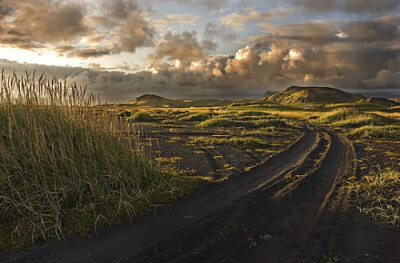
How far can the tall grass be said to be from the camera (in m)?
5.52

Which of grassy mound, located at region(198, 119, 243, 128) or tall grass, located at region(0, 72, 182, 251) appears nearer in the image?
tall grass, located at region(0, 72, 182, 251)

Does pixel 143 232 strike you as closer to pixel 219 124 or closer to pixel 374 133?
pixel 374 133

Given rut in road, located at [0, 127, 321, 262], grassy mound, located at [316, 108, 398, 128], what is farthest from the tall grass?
grassy mound, located at [316, 108, 398, 128]

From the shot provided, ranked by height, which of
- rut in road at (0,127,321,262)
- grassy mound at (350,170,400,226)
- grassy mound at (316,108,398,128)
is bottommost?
rut in road at (0,127,321,262)

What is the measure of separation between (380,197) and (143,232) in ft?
19.9

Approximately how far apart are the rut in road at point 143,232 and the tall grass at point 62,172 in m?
0.32

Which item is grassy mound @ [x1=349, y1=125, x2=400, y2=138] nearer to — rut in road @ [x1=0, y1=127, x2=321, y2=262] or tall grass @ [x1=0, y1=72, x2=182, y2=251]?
rut in road @ [x1=0, y1=127, x2=321, y2=262]

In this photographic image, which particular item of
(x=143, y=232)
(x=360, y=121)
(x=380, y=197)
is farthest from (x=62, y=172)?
(x=360, y=121)

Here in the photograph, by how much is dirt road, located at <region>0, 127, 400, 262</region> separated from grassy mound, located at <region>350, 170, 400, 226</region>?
1.13 feet

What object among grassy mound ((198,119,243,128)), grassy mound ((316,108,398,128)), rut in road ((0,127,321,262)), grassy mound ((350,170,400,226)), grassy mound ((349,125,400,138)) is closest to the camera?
rut in road ((0,127,321,262))

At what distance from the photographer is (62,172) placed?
6.32 m

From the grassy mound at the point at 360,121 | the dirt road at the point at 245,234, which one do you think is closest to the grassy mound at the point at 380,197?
the dirt road at the point at 245,234

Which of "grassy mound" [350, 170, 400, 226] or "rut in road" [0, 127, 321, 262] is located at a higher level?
"grassy mound" [350, 170, 400, 226]

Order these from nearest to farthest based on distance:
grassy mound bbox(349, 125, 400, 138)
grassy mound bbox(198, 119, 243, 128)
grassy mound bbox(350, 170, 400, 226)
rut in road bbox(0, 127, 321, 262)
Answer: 1. rut in road bbox(0, 127, 321, 262)
2. grassy mound bbox(350, 170, 400, 226)
3. grassy mound bbox(349, 125, 400, 138)
4. grassy mound bbox(198, 119, 243, 128)
